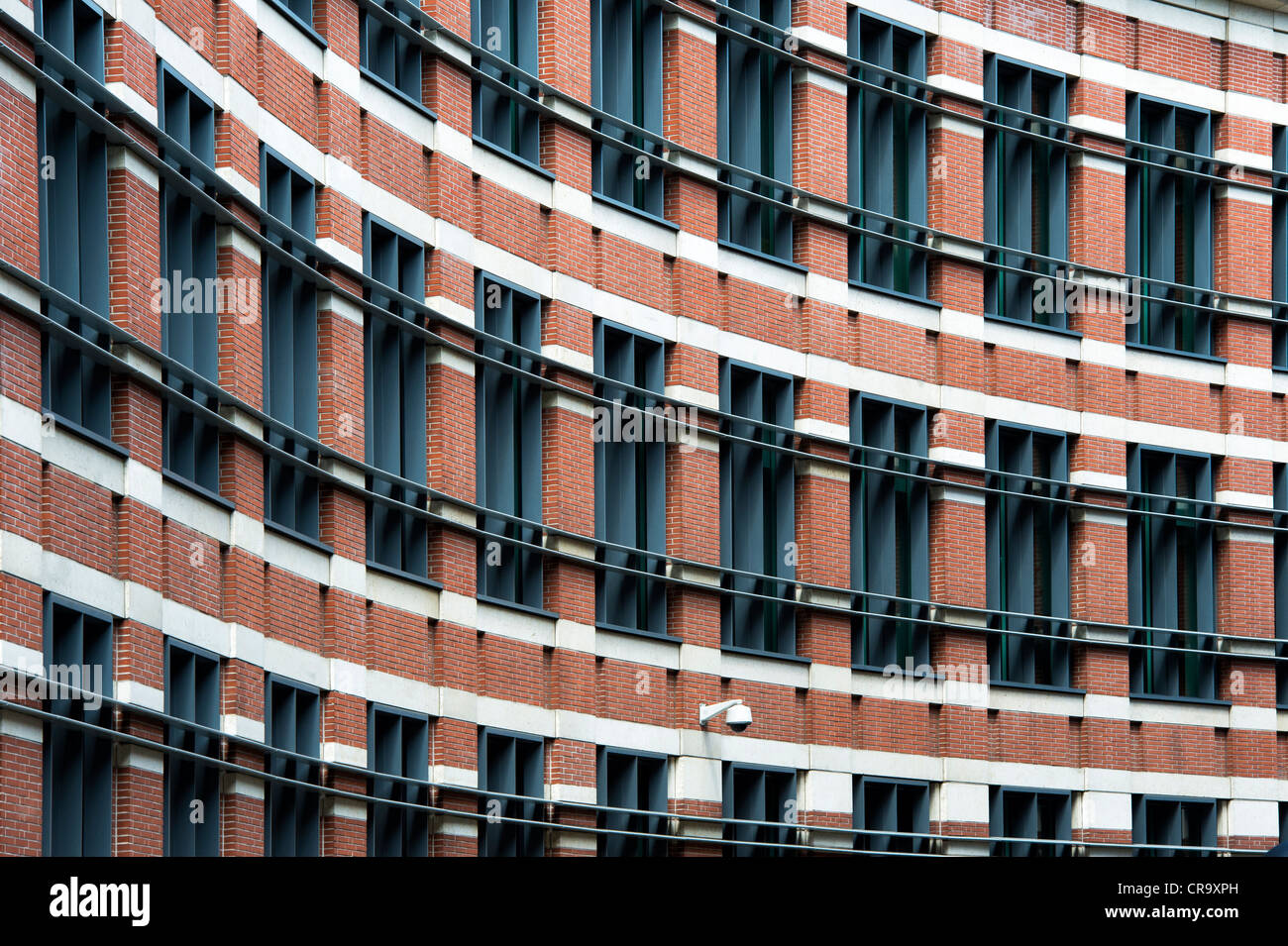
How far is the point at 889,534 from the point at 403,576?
10151 millimetres

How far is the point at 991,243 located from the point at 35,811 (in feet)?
70.1

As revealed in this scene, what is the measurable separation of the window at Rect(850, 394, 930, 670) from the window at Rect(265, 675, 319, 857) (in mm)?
11088

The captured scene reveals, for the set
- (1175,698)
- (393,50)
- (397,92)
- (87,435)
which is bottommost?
(1175,698)

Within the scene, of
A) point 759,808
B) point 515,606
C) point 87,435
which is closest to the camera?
point 87,435

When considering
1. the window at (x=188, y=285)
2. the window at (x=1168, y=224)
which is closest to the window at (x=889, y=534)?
the window at (x=1168, y=224)

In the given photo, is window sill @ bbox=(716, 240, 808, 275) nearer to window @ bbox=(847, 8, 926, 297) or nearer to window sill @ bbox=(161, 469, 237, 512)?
window @ bbox=(847, 8, 926, 297)

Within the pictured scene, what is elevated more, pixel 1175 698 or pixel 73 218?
pixel 73 218

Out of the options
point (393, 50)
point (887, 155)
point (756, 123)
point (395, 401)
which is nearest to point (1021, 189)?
point (887, 155)

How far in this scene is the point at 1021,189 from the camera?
39500 mm

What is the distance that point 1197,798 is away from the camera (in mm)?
39375

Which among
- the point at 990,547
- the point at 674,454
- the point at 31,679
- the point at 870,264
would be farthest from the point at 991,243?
the point at 31,679

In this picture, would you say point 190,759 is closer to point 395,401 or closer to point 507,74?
point 395,401

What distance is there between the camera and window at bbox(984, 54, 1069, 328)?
3906 cm

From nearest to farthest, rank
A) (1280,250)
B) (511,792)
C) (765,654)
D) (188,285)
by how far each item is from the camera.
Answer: (188,285)
(511,792)
(765,654)
(1280,250)
